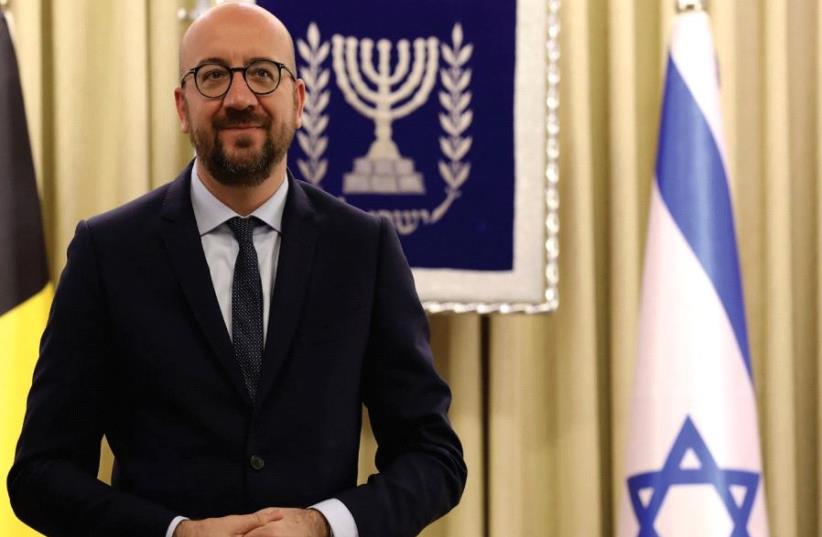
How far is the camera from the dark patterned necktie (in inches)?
61.3

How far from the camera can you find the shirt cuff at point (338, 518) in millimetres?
1500

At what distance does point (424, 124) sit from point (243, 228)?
38.6 inches

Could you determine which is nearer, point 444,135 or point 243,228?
point 243,228

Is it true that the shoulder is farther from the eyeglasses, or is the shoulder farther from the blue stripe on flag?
the blue stripe on flag

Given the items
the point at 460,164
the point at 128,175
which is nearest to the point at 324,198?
the point at 460,164

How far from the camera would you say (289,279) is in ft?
5.22

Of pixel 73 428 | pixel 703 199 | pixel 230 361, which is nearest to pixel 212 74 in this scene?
pixel 230 361

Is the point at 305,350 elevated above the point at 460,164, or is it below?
below

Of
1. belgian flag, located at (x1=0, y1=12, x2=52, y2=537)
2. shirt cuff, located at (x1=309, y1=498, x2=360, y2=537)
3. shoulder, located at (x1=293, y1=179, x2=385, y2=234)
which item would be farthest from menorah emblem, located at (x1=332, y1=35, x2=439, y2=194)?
shirt cuff, located at (x1=309, y1=498, x2=360, y2=537)

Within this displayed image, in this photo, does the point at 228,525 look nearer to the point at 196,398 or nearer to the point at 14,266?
the point at 196,398

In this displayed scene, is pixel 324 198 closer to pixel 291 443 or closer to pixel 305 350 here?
pixel 305 350

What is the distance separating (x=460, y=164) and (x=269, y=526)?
4.06ft

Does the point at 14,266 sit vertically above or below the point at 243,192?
below

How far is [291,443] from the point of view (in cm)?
156
